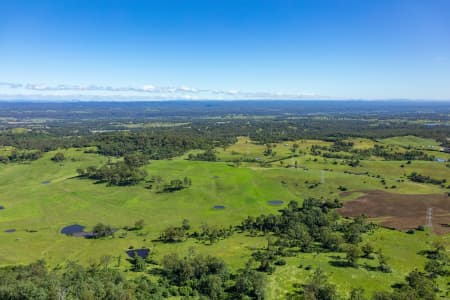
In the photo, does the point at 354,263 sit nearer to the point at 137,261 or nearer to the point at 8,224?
the point at 137,261

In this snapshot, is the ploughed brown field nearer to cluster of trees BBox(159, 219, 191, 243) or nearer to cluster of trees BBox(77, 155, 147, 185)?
cluster of trees BBox(159, 219, 191, 243)

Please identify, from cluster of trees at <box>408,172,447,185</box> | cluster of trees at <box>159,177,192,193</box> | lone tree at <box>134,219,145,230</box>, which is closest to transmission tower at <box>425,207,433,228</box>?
cluster of trees at <box>408,172,447,185</box>

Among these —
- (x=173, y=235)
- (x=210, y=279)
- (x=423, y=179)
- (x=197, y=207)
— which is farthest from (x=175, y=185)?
(x=423, y=179)

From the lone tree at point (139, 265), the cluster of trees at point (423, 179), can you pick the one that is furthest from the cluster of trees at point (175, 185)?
the cluster of trees at point (423, 179)

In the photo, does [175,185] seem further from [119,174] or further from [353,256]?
[353,256]

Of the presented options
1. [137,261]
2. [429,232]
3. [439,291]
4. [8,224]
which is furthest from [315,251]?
[8,224]

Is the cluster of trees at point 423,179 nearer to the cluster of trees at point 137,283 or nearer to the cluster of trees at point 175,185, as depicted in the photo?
the cluster of trees at point 175,185
